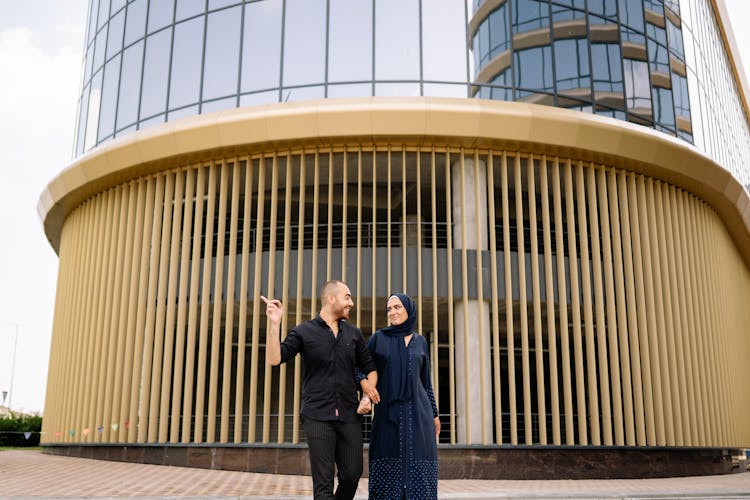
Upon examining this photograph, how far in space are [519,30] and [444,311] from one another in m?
6.06

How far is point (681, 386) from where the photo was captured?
15273 mm

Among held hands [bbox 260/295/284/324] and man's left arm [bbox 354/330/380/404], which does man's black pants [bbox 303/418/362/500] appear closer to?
man's left arm [bbox 354/330/380/404]

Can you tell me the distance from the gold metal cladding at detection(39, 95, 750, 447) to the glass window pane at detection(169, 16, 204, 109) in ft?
4.90

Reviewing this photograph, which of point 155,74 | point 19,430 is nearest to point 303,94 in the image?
point 155,74

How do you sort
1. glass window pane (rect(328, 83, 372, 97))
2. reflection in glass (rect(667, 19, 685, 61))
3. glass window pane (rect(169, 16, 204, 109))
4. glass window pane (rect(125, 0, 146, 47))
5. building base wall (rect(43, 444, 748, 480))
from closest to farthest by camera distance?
building base wall (rect(43, 444, 748, 480)) → glass window pane (rect(328, 83, 372, 97)) → glass window pane (rect(169, 16, 204, 109)) → glass window pane (rect(125, 0, 146, 47)) → reflection in glass (rect(667, 19, 685, 61))

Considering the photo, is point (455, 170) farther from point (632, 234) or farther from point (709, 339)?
point (709, 339)

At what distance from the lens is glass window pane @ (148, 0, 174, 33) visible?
679 inches

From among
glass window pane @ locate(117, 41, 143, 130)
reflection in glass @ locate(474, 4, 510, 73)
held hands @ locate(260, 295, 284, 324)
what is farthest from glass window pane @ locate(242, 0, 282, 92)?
held hands @ locate(260, 295, 284, 324)

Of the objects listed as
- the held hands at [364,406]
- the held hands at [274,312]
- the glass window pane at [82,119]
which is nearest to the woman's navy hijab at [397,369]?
the held hands at [364,406]

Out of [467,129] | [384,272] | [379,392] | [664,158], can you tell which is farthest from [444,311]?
[379,392]

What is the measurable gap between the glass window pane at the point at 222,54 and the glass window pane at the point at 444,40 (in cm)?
400

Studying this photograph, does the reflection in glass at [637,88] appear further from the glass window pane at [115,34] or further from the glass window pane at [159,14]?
the glass window pane at [115,34]

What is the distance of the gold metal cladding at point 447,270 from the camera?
46.9 feet

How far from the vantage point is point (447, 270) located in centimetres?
1442
